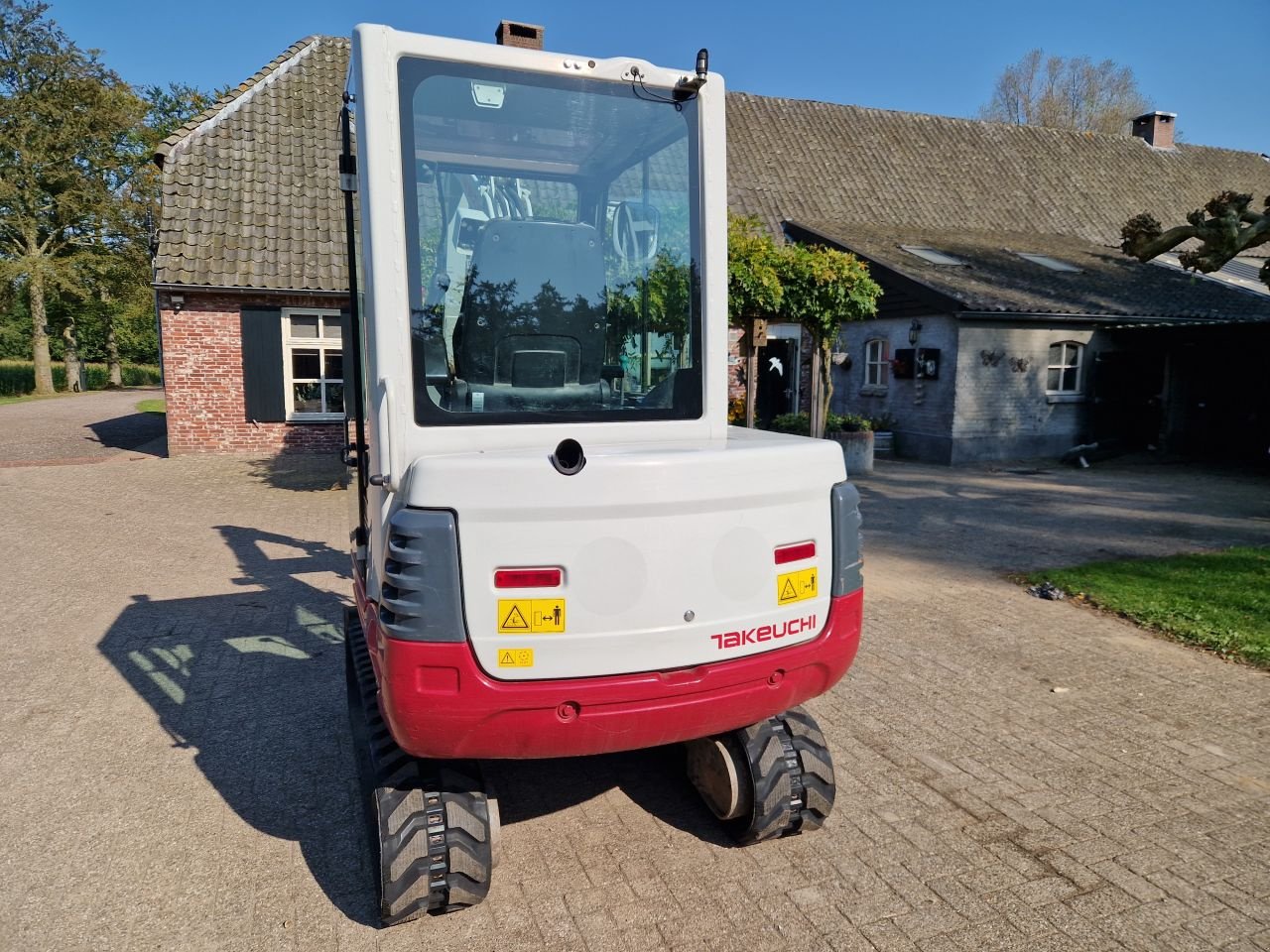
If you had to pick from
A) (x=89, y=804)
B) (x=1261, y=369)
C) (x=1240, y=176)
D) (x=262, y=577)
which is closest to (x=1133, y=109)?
(x=1240, y=176)

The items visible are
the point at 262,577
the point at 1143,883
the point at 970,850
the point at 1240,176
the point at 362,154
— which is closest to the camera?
the point at 362,154

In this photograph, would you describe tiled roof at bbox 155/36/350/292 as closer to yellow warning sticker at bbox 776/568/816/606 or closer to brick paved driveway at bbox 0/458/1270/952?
brick paved driveway at bbox 0/458/1270/952

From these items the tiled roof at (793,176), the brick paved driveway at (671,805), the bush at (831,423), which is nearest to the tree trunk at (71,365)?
the tiled roof at (793,176)

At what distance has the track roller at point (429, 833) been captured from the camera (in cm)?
269

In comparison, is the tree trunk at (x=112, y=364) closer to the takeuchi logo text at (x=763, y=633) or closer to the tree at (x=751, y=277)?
the tree at (x=751, y=277)

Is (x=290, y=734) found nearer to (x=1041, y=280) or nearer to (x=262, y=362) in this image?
(x=262, y=362)

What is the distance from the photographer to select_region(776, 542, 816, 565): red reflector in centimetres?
277

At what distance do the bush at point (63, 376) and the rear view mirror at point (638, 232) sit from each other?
39372 millimetres

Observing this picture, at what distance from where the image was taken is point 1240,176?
27609 mm

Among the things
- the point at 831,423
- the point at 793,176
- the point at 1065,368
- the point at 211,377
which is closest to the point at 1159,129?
the point at 793,176

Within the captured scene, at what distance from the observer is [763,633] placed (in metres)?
2.76

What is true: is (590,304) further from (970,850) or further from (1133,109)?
(1133,109)

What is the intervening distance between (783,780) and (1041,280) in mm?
17299

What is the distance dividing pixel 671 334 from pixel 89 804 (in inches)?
121
